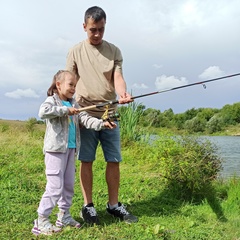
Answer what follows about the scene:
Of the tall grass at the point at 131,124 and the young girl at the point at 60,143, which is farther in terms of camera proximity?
the tall grass at the point at 131,124

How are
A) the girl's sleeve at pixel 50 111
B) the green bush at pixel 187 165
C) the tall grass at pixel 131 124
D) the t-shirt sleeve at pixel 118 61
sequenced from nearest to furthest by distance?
the girl's sleeve at pixel 50 111
the t-shirt sleeve at pixel 118 61
the green bush at pixel 187 165
the tall grass at pixel 131 124

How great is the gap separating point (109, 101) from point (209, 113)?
74.9ft

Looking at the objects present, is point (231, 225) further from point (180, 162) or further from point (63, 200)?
point (63, 200)

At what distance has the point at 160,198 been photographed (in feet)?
14.6

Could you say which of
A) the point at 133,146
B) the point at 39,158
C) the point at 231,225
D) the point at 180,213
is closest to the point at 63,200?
the point at 180,213

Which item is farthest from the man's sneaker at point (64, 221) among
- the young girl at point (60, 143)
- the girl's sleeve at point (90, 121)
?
the girl's sleeve at point (90, 121)

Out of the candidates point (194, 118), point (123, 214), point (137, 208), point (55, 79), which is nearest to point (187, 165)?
point (137, 208)

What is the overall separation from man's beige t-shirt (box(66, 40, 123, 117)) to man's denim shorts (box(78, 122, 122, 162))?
216 mm

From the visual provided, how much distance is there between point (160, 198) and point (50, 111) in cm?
217

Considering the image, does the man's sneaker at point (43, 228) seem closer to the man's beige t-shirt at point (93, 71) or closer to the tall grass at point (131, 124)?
the man's beige t-shirt at point (93, 71)

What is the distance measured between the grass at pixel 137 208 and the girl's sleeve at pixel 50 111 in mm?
1043

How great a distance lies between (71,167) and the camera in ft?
10.5

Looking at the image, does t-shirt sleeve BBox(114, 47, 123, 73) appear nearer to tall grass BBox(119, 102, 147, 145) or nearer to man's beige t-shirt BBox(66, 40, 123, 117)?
man's beige t-shirt BBox(66, 40, 123, 117)

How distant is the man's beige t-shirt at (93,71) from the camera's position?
3393mm
